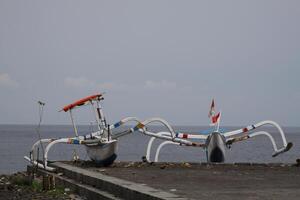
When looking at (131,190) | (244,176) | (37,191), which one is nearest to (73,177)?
(37,191)

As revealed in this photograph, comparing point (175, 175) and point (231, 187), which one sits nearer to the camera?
point (231, 187)

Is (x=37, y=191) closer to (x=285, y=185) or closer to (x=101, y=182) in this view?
(x=101, y=182)

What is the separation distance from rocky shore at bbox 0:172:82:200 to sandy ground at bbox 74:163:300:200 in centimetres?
151

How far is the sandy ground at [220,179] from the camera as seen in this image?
548 inches

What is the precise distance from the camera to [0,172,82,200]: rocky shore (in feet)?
56.4

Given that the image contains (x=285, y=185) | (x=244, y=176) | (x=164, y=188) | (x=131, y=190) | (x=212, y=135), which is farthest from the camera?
(x=212, y=135)

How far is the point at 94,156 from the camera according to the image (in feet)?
73.4

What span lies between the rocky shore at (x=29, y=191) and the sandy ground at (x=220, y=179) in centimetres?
151

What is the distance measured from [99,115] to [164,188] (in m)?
9.17

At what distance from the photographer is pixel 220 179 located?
17.4 meters

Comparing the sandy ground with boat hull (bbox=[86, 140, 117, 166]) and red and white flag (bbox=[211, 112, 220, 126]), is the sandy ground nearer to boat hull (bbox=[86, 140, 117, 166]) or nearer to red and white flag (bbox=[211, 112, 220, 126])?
boat hull (bbox=[86, 140, 117, 166])

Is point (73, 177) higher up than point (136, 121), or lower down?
lower down

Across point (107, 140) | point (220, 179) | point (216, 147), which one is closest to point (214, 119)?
point (216, 147)

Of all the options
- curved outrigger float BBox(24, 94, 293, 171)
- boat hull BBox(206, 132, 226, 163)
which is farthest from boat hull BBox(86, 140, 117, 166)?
boat hull BBox(206, 132, 226, 163)
